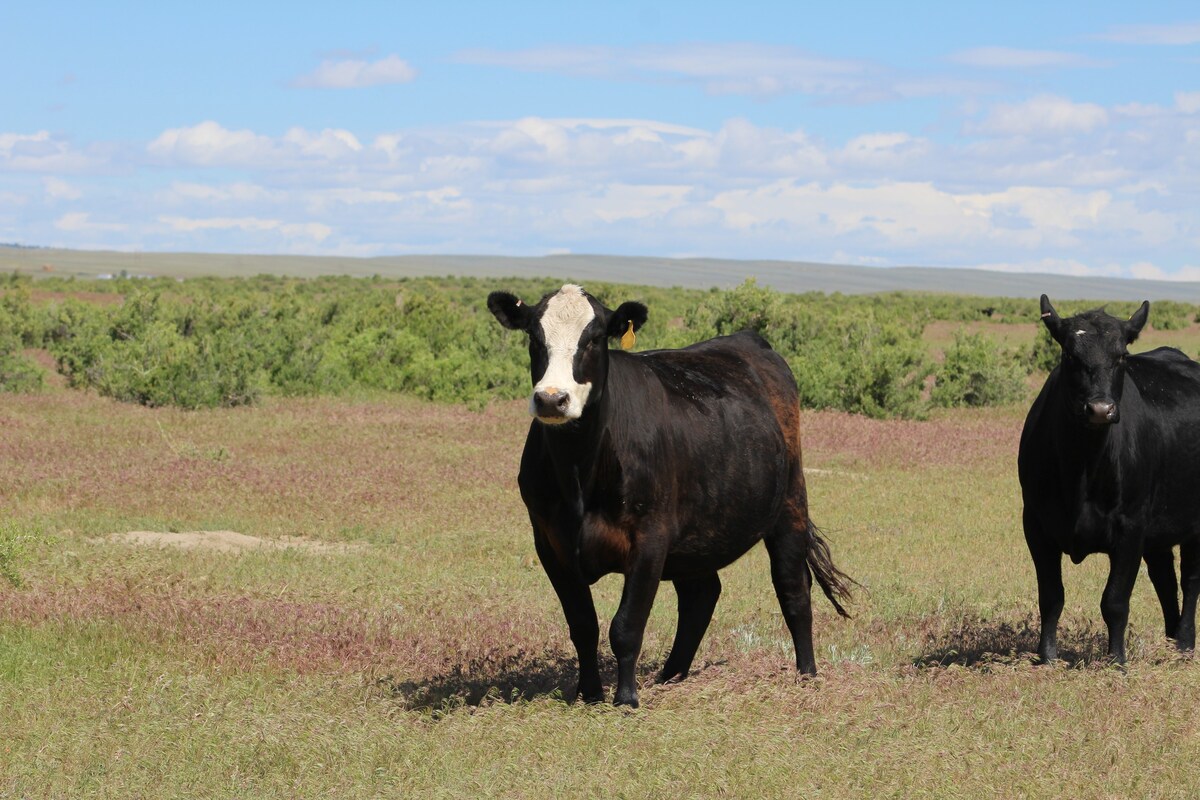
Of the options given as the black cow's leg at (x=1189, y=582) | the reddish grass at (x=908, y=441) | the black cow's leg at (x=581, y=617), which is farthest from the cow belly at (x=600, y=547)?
the reddish grass at (x=908, y=441)

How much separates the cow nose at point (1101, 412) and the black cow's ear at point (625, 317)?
324 centimetres

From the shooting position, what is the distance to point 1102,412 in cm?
880

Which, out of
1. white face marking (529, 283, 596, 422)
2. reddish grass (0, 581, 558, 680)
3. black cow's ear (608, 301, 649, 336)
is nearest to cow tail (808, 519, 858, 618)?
reddish grass (0, 581, 558, 680)

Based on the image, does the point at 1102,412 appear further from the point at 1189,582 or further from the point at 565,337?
the point at 565,337

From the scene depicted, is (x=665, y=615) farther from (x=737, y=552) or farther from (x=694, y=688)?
(x=694, y=688)

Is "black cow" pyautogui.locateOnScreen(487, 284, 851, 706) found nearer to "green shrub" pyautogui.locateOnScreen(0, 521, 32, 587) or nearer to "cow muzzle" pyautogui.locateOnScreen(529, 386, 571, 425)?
"cow muzzle" pyautogui.locateOnScreen(529, 386, 571, 425)

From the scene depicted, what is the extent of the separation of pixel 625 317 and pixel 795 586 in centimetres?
268

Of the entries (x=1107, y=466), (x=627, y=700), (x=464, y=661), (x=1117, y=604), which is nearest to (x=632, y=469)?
(x=627, y=700)

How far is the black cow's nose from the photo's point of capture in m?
6.80

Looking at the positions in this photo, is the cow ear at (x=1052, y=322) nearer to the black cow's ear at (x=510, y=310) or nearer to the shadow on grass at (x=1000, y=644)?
the shadow on grass at (x=1000, y=644)

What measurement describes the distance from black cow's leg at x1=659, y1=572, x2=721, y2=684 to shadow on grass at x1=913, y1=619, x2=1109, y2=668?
5.14 ft

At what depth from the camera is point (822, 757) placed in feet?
21.0

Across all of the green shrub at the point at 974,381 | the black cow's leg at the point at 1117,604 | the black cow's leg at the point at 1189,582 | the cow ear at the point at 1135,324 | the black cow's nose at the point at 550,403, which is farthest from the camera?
the green shrub at the point at 974,381

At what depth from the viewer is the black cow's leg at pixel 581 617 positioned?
786 cm
